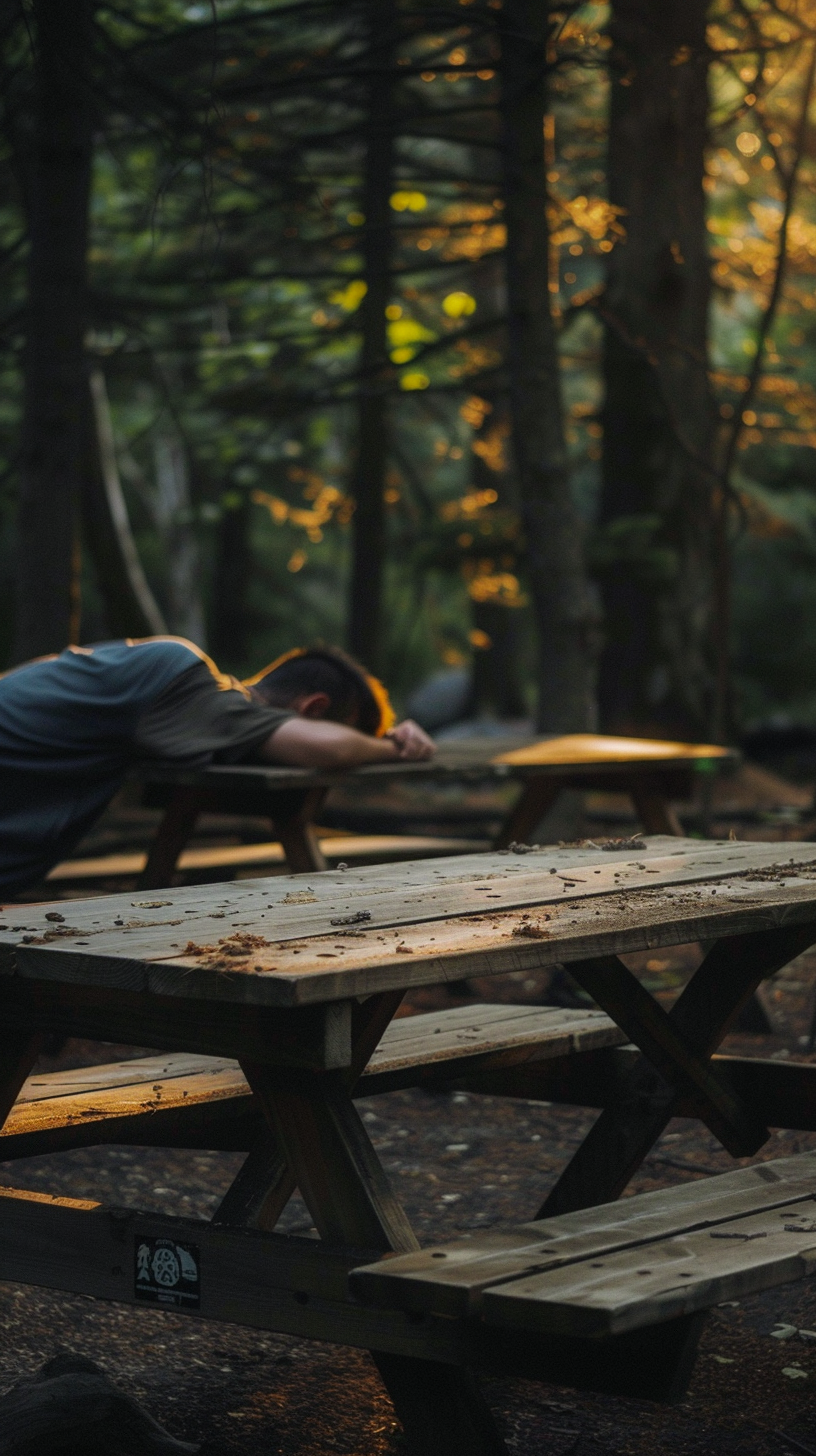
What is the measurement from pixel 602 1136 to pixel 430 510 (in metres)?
11.2

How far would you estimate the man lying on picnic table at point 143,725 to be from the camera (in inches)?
176

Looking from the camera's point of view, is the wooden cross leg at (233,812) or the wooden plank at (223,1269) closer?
the wooden plank at (223,1269)

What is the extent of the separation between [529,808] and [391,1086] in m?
3.39

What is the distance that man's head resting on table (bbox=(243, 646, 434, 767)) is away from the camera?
17.6ft

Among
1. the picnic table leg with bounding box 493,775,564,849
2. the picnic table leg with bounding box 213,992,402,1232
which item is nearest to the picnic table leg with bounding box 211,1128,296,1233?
the picnic table leg with bounding box 213,992,402,1232

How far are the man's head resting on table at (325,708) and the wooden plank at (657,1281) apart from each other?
296 centimetres

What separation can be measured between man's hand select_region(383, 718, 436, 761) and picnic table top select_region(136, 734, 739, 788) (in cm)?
4

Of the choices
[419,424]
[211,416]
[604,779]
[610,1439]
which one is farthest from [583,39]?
[419,424]

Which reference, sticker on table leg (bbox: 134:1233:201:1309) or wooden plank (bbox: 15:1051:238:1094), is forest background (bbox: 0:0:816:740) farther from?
sticker on table leg (bbox: 134:1233:201:1309)

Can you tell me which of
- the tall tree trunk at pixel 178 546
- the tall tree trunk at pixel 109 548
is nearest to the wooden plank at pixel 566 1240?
the tall tree trunk at pixel 109 548

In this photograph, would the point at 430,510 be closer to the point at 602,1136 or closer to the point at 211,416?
the point at 211,416

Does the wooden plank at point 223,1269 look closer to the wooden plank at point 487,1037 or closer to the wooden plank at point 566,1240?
the wooden plank at point 566,1240

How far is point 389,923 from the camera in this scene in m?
2.69

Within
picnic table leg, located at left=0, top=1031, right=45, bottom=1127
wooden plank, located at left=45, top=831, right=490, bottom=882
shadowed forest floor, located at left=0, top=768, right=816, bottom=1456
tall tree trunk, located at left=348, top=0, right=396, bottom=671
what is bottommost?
shadowed forest floor, located at left=0, top=768, right=816, bottom=1456
